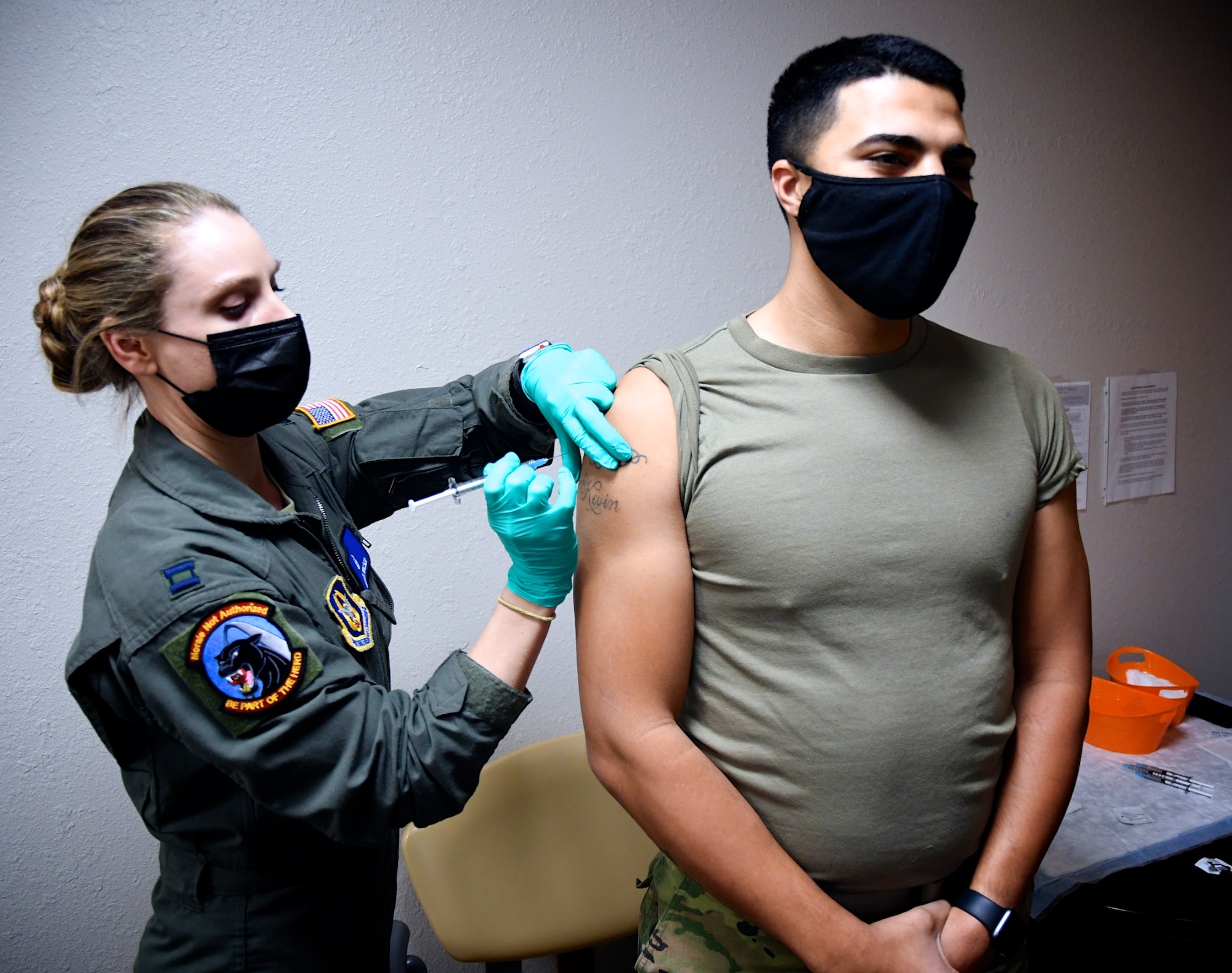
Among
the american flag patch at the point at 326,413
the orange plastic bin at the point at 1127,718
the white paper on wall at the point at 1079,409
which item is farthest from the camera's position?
the white paper on wall at the point at 1079,409

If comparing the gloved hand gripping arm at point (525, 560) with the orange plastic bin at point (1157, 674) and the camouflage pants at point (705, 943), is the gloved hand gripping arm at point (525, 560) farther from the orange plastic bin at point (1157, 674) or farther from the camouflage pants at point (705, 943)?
the orange plastic bin at point (1157, 674)

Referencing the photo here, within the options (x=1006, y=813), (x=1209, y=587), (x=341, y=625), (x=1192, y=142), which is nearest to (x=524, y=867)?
(x=341, y=625)

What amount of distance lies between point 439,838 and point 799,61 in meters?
1.41

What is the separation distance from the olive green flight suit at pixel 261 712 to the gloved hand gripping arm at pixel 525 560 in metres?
0.05

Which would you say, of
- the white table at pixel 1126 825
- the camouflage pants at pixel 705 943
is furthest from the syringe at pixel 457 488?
the white table at pixel 1126 825

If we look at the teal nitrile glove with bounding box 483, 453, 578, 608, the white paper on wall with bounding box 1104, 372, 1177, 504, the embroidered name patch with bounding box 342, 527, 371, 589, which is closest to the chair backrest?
the embroidered name patch with bounding box 342, 527, 371, 589

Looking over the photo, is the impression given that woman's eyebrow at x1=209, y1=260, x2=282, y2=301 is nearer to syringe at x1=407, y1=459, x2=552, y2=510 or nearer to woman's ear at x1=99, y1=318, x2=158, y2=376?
woman's ear at x1=99, y1=318, x2=158, y2=376

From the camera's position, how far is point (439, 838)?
1478 millimetres

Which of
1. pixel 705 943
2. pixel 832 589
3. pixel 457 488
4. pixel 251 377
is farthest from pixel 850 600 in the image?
pixel 251 377

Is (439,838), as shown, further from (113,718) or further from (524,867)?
(113,718)

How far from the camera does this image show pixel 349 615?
1056 millimetres

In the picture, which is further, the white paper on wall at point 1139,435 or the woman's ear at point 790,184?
the white paper on wall at point 1139,435

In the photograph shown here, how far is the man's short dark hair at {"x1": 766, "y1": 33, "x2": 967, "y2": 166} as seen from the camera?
0.94 meters

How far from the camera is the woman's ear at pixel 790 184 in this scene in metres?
0.99
